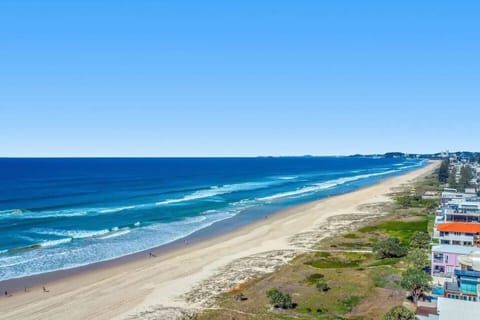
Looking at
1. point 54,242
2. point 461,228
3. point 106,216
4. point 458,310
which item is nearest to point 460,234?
point 461,228

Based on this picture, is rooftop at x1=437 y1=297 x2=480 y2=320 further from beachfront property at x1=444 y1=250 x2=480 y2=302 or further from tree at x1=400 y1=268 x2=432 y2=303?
tree at x1=400 y1=268 x2=432 y2=303

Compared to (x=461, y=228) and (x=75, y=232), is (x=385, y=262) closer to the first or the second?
(x=461, y=228)

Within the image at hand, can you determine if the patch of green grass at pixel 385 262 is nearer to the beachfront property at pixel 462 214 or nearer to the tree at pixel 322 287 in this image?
the tree at pixel 322 287

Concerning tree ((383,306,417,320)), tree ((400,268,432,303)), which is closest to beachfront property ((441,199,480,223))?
tree ((400,268,432,303))

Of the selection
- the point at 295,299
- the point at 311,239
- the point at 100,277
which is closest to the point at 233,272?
the point at 295,299

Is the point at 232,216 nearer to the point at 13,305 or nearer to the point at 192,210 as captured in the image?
the point at 192,210
